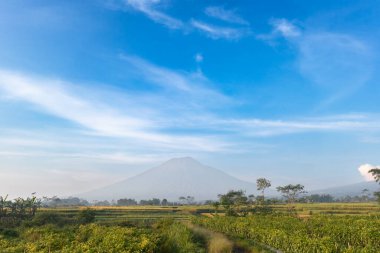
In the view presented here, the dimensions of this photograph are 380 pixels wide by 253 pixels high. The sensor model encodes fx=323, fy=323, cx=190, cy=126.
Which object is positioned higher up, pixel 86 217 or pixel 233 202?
pixel 233 202

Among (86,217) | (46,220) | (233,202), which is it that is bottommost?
(46,220)

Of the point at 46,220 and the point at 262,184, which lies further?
the point at 262,184

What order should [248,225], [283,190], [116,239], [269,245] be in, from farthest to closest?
[283,190]
[248,225]
[269,245]
[116,239]

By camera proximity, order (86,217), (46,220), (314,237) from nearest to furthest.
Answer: (314,237)
(46,220)
(86,217)

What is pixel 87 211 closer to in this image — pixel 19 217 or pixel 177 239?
pixel 19 217

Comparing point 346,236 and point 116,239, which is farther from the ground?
point 116,239

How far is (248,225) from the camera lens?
32188mm

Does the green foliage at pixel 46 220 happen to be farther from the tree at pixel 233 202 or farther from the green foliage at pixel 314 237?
the tree at pixel 233 202

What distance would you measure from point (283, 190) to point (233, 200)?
36418 millimetres

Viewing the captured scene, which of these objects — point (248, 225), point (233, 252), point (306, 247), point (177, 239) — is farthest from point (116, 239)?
point (248, 225)

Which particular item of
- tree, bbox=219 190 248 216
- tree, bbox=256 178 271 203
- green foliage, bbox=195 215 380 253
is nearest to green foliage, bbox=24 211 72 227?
green foliage, bbox=195 215 380 253

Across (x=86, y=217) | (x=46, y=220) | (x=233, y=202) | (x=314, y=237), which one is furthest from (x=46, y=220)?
(x=314, y=237)

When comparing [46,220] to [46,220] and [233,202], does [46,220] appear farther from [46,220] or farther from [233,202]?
[233,202]

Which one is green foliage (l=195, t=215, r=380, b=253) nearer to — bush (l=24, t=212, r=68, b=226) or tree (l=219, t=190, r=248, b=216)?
tree (l=219, t=190, r=248, b=216)
